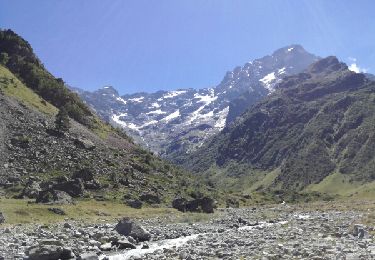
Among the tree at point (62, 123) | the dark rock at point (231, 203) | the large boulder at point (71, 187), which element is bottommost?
the dark rock at point (231, 203)

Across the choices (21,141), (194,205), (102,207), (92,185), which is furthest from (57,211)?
(21,141)

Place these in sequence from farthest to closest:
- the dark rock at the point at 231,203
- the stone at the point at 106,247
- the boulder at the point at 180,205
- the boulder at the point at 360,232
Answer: the dark rock at the point at 231,203
the boulder at the point at 180,205
the stone at the point at 106,247
the boulder at the point at 360,232

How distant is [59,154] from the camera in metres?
103

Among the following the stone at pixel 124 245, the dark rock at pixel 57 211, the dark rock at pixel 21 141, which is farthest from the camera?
the dark rock at pixel 21 141

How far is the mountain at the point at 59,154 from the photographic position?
8806 centimetres

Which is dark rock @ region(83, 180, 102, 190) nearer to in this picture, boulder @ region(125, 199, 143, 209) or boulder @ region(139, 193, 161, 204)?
boulder @ region(125, 199, 143, 209)

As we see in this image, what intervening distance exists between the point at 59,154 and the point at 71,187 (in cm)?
2276

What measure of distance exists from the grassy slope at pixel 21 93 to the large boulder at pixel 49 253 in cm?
9448

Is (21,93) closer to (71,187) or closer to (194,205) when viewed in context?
(71,187)

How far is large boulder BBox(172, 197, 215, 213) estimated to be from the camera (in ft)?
294

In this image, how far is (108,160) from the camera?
111 m

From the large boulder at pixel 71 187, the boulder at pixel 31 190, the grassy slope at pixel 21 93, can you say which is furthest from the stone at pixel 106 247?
the grassy slope at pixel 21 93

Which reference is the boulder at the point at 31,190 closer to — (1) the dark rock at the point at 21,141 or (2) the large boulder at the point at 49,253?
(1) the dark rock at the point at 21,141

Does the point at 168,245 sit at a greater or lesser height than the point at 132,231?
lesser
